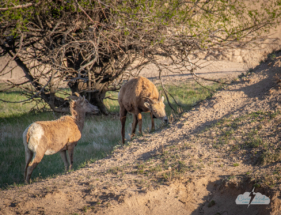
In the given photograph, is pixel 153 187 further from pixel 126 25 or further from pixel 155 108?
pixel 126 25

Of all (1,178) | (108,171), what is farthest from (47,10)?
(108,171)

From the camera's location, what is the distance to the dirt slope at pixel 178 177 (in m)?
4.39

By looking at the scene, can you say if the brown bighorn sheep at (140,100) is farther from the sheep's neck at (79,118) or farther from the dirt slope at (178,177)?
the sheep's neck at (79,118)

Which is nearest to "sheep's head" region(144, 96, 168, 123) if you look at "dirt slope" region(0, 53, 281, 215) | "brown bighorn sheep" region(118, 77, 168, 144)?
"brown bighorn sheep" region(118, 77, 168, 144)

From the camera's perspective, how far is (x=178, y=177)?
16.1 ft

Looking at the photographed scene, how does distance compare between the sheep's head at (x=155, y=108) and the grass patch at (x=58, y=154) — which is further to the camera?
the sheep's head at (x=155, y=108)

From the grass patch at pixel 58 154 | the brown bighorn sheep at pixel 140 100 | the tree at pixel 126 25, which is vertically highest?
the tree at pixel 126 25

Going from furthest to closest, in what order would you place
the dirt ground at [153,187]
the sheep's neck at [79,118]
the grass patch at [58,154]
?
the sheep's neck at [79,118] → the grass patch at [58,154] → the dirt ground at [153,187]

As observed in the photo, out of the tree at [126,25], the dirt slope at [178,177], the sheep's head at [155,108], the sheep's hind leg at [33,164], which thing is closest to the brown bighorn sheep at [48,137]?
the sheep's hind leg at [33,164]

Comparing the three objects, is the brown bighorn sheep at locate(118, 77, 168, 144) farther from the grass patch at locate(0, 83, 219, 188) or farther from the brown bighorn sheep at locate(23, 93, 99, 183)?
the brown bighorn sheep at locate(23, 93, 99, 183)

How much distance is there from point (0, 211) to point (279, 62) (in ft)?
27.7

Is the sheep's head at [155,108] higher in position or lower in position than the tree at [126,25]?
lower

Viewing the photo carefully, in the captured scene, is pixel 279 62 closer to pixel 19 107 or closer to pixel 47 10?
pixel 47 10

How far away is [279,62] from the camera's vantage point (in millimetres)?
8484
